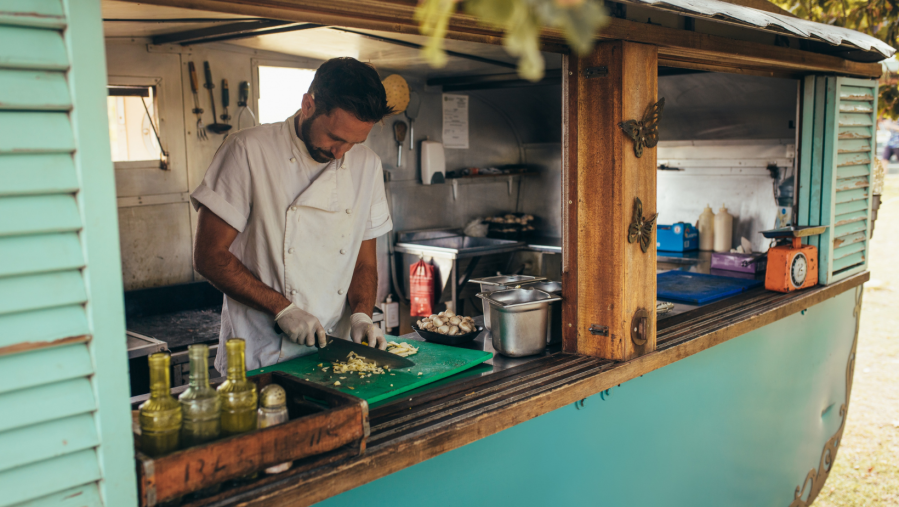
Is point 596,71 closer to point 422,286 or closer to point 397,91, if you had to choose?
point 397,91

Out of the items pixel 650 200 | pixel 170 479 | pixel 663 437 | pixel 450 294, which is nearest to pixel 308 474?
pixel 170 479

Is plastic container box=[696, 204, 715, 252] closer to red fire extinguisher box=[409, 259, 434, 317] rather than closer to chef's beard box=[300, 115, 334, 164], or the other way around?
red fire extinguisher box=[409, 259, 434, 317]

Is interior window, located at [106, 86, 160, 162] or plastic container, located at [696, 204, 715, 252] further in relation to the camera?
plastic container, located at [696, 204, 715, 252]

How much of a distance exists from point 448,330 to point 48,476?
1.62 metres

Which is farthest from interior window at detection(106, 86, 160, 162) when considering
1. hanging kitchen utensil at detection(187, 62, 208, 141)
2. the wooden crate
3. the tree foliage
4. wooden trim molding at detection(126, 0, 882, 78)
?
the tree foliage

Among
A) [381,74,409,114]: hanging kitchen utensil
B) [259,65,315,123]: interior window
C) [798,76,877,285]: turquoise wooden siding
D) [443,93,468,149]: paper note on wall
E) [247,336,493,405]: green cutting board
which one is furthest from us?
[443,93,468,149]: paper note on wall

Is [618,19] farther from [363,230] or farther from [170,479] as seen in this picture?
[170,479]

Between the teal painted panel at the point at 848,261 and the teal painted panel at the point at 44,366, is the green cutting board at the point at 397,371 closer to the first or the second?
the teal painted panel at the point at 44,366

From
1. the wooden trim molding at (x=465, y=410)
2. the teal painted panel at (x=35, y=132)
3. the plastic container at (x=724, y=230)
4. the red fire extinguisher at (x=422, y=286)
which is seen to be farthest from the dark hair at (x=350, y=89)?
the plastic container at (x=724, y=230)

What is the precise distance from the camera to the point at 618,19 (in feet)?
7.86

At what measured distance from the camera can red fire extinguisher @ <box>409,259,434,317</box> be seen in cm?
552

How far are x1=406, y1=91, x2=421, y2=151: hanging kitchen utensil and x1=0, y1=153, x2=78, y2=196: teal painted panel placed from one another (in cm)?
473

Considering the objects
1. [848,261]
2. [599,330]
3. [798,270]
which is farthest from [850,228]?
→ [599,330]

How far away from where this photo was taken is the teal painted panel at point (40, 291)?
121 cm
